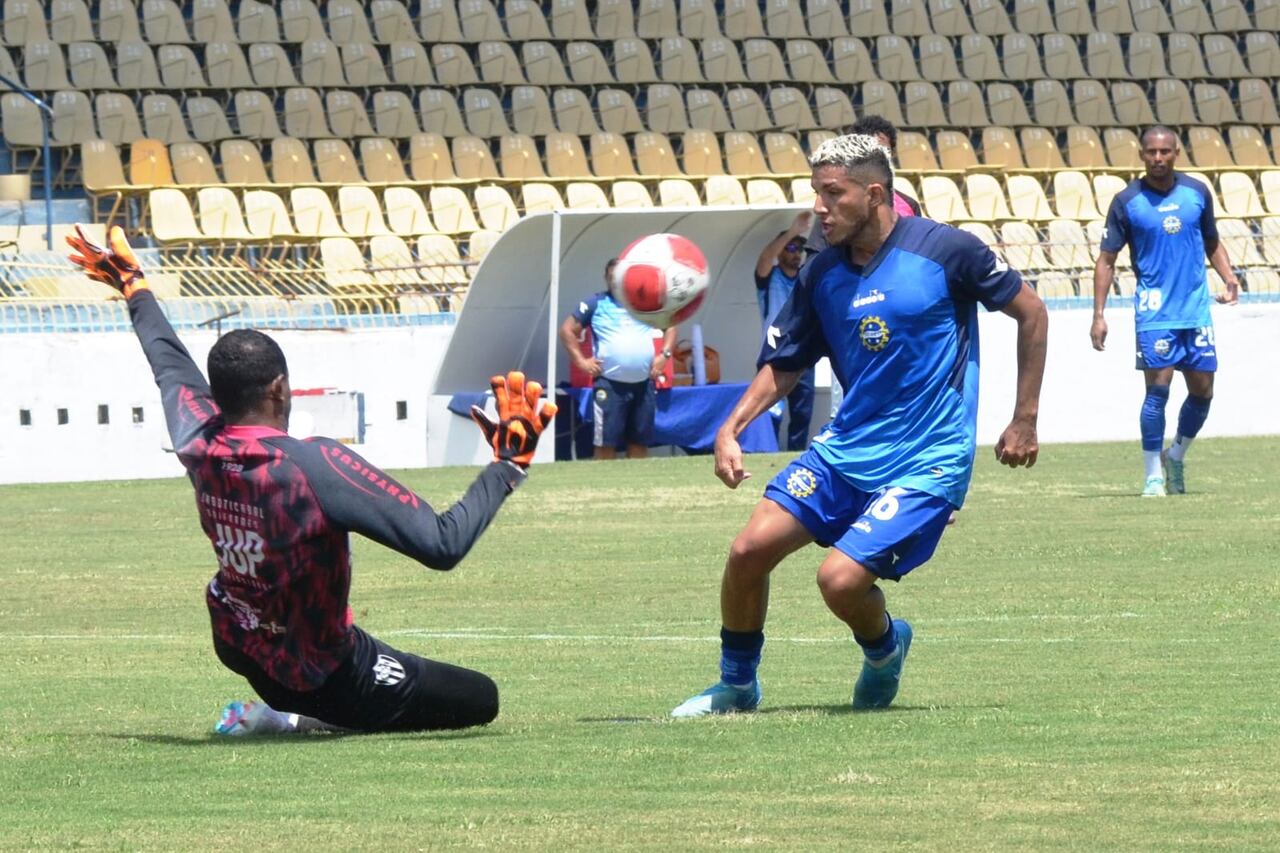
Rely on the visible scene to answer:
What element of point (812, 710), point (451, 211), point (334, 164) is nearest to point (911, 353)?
point (812, 710)

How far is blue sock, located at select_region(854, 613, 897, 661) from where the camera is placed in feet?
22.9

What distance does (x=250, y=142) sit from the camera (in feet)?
87.0

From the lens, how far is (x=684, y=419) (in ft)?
66.5

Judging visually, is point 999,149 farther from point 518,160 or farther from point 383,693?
point 383,693

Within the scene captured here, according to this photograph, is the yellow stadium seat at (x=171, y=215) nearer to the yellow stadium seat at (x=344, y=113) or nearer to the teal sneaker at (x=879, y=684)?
the yellow stadium seat at (x=344, y=113)

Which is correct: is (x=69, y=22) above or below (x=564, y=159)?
above

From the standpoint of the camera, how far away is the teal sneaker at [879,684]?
6.99 meters

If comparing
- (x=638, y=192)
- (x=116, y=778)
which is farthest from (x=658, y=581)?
(x=638, y=192)

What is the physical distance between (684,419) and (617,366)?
4.88 ft

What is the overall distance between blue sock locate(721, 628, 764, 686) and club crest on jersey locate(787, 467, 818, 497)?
47 centimetres

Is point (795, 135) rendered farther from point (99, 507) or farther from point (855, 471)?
point (855, 471)

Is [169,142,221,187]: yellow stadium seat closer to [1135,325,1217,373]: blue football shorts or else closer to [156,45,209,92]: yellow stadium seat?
[156,45,209,92]: yellow stadium seat

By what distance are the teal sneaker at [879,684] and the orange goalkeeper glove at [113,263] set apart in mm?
2597

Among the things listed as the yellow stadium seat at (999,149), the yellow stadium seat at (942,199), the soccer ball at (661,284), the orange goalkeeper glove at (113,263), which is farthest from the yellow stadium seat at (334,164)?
the orange goalkeeper glove at (113,263)
